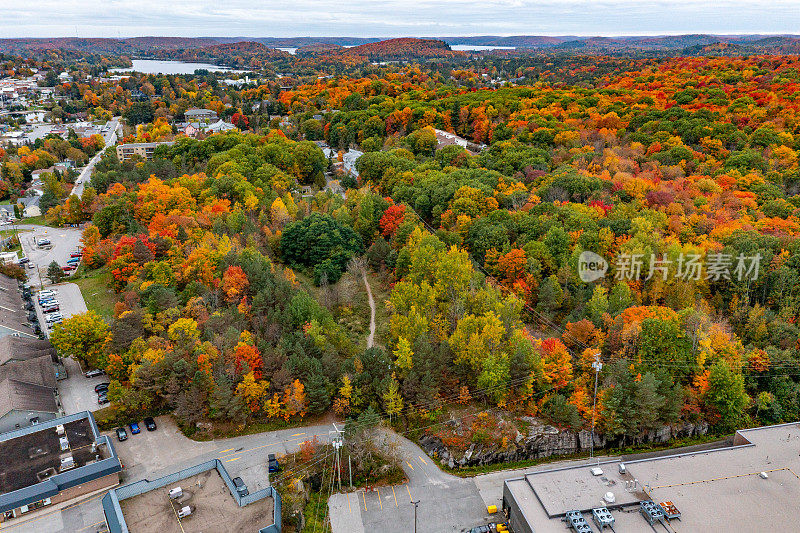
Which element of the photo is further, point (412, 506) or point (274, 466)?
point (274, 466)

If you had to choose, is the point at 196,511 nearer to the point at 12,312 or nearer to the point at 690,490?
the point at 690,490

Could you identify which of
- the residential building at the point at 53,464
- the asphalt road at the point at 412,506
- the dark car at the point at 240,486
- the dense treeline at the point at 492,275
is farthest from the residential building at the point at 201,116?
the asphalt road at the point at 412,506

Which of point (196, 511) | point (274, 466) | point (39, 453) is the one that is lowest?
point (274, 466)

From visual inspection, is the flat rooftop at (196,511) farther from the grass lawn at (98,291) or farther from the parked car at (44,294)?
the parked car at (44,294)

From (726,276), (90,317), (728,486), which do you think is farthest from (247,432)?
(726,276)

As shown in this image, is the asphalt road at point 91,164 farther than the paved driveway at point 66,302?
Yes

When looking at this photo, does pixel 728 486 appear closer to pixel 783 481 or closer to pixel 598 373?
pixel 783 481

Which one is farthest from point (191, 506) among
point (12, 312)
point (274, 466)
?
point (12, 312)
